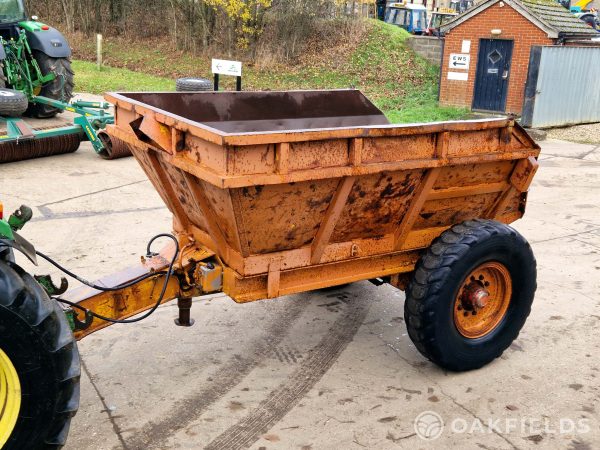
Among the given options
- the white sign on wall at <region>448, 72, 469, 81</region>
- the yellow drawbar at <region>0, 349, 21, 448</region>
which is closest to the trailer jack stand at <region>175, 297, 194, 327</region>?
the yellow drawbar at <region>0, 349, 21, 448</region>

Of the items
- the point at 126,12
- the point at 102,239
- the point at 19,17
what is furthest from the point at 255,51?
the point at 102,239

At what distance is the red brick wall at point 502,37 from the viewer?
48.9 ft

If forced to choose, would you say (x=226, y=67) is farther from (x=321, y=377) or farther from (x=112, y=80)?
(x=112, y=80)

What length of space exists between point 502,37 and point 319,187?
13151 mm

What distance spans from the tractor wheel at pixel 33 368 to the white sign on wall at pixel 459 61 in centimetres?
1462

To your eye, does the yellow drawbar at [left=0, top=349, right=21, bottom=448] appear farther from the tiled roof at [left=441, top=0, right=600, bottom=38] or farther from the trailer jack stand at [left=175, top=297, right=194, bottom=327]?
the tiled roof at [left=441, top=0, right=600, bottom=38]

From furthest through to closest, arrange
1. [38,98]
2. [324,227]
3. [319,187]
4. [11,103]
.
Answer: [38,98] < [11,103] < [324,227] < [319,187]

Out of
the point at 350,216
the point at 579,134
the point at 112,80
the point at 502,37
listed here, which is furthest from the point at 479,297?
the point at 112,80

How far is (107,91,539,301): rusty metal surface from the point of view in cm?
328

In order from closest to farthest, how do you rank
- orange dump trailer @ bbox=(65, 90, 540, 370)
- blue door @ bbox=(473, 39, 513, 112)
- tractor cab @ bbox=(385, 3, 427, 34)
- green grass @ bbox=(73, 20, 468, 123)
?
1. orange dump trailer @ bbox=(65, 90, 540, 370)
2. blue door @ bbox=(473, 39, 513, 112)
3. green grass @ bbox=(73, 20, 468, 123)
4. tractor cab @ bbox=(385, 3, 427, 34)

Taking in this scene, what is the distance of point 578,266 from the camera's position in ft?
19.9

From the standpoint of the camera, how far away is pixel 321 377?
13.6ft

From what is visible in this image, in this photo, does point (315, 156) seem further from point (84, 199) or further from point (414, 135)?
point (84, 199)

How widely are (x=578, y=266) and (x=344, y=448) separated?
11.6 feet
